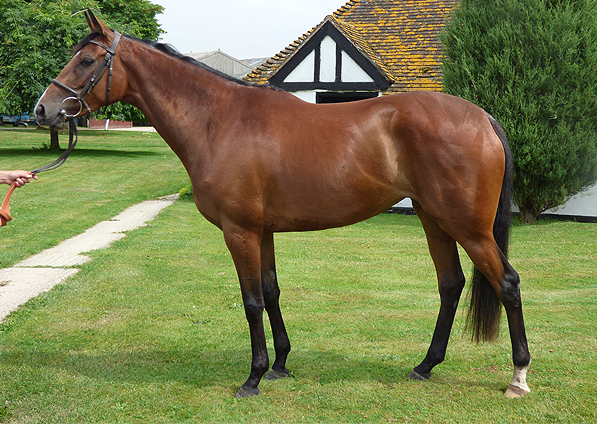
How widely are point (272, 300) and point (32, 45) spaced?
898 inches

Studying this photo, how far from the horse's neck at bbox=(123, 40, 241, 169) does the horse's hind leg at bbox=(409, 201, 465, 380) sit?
1.88 metres

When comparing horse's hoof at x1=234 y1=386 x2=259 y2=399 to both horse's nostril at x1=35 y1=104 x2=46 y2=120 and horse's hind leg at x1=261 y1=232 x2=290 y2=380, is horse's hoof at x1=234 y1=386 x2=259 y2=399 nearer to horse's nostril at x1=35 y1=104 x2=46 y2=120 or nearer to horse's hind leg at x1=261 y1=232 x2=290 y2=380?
horse's hind leg at x1=261 y1=232 x2=290 y2=380

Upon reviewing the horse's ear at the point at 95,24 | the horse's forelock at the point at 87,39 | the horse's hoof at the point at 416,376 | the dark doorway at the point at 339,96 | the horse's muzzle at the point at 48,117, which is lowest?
the horse's hoof at the point at 416,376

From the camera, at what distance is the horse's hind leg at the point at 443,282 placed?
14.1 feet

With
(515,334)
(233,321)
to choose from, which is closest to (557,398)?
(515,334)

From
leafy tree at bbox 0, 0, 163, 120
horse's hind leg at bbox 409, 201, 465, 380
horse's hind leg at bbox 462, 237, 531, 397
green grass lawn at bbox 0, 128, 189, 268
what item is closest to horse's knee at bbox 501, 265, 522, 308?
horse's hind leg at bbox 462, 237, 531, 397

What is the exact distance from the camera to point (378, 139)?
3867 millimetres

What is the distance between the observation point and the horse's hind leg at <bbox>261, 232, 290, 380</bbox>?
4.33 metres

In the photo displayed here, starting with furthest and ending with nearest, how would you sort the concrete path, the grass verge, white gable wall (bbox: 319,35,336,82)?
white gable wall (bbox: 319,35,336,82) < the concrete path < the grass verge

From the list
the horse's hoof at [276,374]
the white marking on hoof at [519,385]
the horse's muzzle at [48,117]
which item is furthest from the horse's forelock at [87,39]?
the white marking on hoof at [519,385]

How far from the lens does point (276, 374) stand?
14.3 feet

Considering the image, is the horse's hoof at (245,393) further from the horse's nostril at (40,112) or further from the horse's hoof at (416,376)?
the horse's nostril at (40,112)

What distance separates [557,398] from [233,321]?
330 cm

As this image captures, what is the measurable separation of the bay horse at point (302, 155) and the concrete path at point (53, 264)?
10.6 ft
